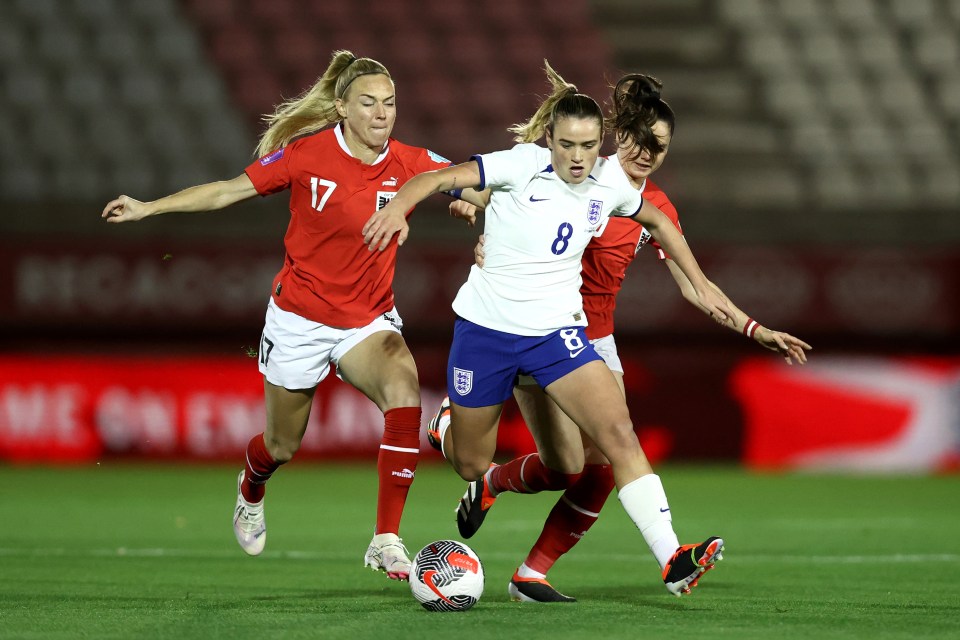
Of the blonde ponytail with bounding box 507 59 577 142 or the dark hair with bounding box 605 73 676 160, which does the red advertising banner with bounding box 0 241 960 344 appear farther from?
the blonde ponytail with bounding box 507 59 577 142

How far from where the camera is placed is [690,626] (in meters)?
5.47

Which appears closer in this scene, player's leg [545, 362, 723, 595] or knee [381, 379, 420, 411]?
player's leg [545, 362, 723, 595]

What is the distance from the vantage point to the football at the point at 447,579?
5863 mm

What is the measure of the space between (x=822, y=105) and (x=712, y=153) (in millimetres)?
1813

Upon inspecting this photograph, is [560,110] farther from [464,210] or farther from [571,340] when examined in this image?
[464,210]

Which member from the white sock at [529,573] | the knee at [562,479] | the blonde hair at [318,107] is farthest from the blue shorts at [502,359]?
the blonde hair at [318,107]

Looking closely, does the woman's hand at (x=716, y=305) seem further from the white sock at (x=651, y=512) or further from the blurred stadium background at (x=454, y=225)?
the blurred stadium background at (x=454, y=225)

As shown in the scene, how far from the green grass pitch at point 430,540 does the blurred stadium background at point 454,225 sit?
0.76 metres

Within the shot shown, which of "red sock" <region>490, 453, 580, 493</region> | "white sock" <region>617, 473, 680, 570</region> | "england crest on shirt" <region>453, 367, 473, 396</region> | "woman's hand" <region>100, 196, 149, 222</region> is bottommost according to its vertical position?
"red sock" <region>490, 453, 580, 493</region>

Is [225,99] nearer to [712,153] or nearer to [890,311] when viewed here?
[712,153]

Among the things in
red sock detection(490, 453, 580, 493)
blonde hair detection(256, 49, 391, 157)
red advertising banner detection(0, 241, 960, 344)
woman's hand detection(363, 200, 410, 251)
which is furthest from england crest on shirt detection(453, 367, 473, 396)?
red advertising banner detection(0, 241, 960, 344)

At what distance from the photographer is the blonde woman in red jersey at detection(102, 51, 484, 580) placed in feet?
21.8

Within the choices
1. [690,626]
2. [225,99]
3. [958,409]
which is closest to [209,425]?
[225,99]

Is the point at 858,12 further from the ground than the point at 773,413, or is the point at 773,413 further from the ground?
the point at 858,12
